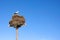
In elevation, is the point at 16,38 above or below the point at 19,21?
below

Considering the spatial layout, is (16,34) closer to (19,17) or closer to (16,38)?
(16,38)

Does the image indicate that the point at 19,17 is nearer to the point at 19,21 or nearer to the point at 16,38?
the point at 19,21

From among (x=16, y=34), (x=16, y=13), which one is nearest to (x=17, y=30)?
(x=16, y=34)

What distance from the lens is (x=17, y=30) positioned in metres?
37.8

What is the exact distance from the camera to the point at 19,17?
38812 mm

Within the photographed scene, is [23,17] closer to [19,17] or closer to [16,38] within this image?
[19,17]

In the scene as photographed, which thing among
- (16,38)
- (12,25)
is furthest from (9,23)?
(16,38)

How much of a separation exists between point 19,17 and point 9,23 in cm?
215

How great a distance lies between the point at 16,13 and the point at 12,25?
2.33 meters

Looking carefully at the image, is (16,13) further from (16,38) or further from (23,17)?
(16,38)

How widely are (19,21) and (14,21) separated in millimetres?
910

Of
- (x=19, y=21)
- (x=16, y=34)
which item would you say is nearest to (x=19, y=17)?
(x=19, y=21)

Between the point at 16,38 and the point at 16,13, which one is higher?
the point at 16,13

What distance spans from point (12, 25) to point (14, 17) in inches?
59.2
